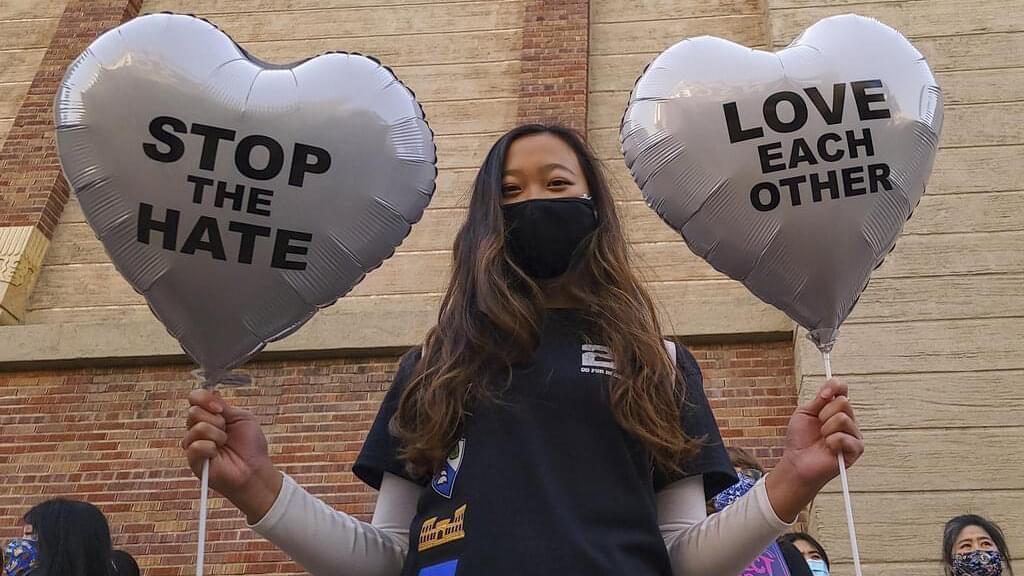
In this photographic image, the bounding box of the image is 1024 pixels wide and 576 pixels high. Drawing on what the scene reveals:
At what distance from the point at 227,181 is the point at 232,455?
0.58 metres

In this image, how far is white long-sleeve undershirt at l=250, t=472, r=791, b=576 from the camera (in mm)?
1896

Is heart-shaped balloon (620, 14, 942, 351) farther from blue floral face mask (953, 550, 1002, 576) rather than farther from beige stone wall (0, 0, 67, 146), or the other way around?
beige stone wall (0, 0, 67, 146)

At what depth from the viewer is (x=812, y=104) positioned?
2.41 meters

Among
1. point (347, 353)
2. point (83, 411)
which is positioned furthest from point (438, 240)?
point (83, 411)

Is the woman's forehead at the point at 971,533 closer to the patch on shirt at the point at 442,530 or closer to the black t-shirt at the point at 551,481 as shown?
the black t-shirt at the point at 551,481

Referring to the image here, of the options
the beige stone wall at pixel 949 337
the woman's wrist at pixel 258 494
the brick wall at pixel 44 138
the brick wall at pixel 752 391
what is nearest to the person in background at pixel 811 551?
the beige stone wall at pixel 949 337

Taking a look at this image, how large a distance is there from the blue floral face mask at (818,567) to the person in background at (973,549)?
0.50 m

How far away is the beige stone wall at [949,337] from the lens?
5.63 m

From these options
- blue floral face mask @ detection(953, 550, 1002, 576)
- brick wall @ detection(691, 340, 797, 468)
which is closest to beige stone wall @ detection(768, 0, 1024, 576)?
brick wall @ detection(691, 340, 797, 468)

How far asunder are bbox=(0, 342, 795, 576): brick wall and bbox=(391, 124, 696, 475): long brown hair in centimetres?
424

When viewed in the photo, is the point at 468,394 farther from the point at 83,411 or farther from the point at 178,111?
the point at 83,411

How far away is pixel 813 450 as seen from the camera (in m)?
1.94

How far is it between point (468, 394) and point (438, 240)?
218 inches

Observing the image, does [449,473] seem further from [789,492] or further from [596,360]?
[789,492]
